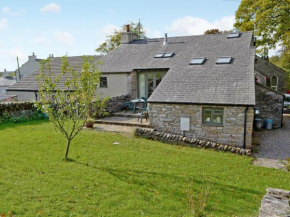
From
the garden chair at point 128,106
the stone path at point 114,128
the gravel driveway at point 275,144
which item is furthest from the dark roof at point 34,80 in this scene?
the gravel driveway at point 275,144

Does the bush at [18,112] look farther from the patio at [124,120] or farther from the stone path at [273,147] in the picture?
the stone path at [273,147]

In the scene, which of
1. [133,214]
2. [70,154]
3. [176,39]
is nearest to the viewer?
[133,214]

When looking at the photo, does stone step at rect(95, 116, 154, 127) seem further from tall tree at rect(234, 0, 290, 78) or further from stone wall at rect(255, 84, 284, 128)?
tall tree at rect(234, 0, 290, 78)

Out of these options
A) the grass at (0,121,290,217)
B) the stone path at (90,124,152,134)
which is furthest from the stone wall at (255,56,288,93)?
the grass at (0,121,290,217)

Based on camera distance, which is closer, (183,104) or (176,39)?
(183,104)

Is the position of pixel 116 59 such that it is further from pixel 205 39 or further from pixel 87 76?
pixel 87 76

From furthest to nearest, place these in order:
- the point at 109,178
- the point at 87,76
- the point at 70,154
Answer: the point at 70,154
the point at 87,76
the point at 109,178

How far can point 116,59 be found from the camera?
20.4 m

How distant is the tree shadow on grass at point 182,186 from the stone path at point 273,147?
335 cm

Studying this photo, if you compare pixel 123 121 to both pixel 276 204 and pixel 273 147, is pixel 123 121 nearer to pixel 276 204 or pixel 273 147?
pixel 273 147

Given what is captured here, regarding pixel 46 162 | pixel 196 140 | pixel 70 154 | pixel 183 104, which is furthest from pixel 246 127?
pixel 46 162

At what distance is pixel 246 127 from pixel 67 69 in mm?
8534

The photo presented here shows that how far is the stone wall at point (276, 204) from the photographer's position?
14.3ft

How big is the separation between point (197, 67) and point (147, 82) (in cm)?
448
